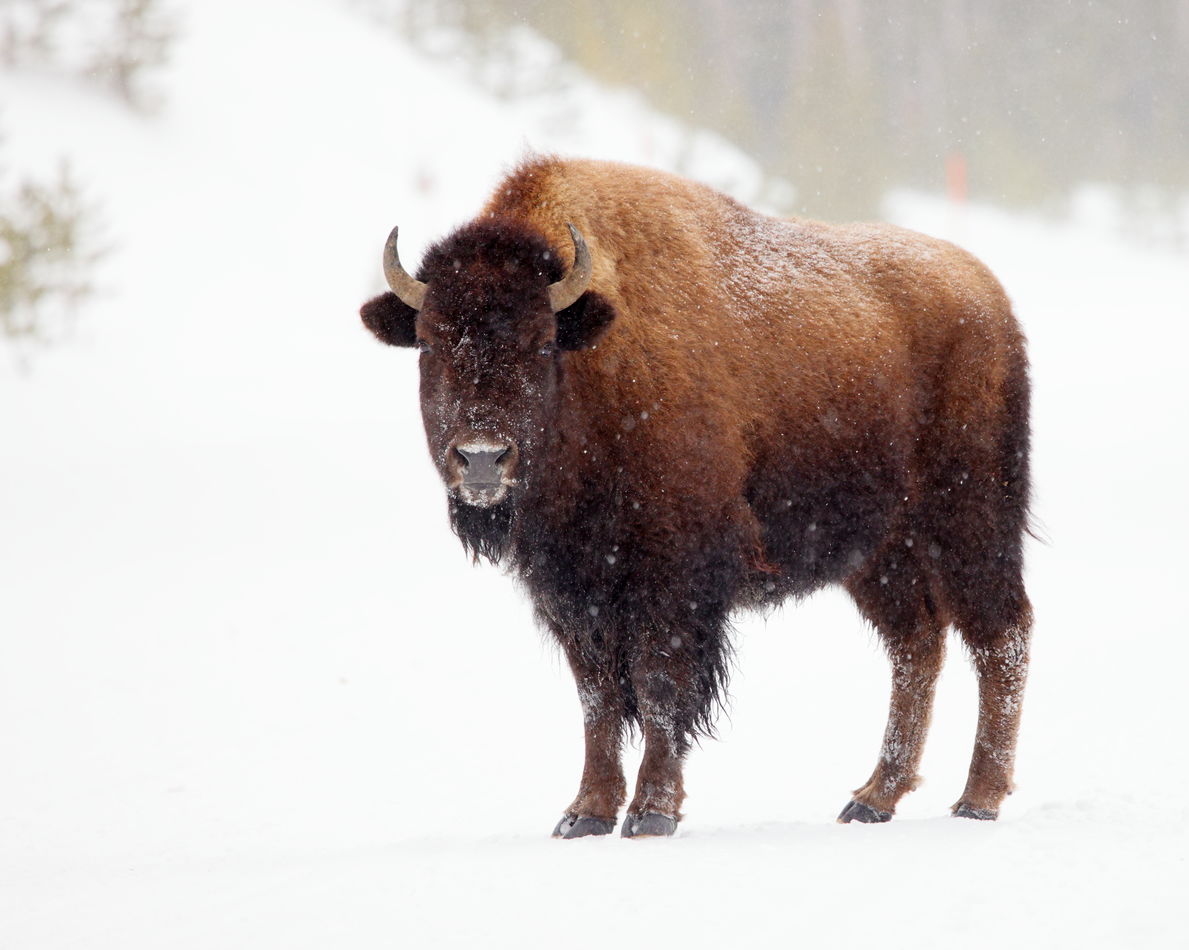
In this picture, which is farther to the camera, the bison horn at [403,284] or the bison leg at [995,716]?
the bison leg at [995,716]

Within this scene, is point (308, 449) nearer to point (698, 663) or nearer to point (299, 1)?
point (698, 663)

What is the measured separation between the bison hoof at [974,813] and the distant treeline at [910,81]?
105ft

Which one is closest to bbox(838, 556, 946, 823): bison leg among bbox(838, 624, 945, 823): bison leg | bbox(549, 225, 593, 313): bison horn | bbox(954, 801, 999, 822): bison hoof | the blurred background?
bbox(838, 624, 945, 823): bison leg

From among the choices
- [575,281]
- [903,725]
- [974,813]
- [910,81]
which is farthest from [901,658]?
[910,81]

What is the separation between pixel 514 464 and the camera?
205 inches

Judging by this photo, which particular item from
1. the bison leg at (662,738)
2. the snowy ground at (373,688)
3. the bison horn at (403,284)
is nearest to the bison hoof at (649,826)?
the bison leg at (662,738)

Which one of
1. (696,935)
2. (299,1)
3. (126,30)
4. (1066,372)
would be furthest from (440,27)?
(696,935)

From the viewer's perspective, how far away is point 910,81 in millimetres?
51156

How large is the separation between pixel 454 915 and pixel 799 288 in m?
3.23

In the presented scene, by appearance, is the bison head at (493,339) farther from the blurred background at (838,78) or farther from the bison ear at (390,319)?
the blurred background at (838,78)

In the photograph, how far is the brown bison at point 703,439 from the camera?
544cm

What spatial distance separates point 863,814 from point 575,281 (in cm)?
267

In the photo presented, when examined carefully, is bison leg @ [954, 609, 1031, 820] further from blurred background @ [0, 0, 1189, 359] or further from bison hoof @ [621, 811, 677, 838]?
blurred background @ [0, 0, 1189, 359]

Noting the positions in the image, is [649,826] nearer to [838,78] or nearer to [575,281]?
[575,281]
